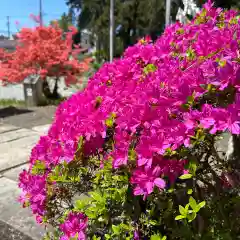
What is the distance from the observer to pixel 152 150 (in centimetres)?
134

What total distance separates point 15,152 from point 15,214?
2.14m

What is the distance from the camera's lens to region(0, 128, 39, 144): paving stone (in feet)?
19.7

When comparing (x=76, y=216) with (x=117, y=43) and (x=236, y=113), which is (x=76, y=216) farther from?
(x=117, y=43)

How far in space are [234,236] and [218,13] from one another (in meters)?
1.43

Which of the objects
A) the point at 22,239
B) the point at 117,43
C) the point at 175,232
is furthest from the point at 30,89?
the point at 117,43

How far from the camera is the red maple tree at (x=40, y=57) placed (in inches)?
379

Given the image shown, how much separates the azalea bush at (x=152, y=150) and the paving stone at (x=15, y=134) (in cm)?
420

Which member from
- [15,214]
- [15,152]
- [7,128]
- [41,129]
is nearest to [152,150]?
[15,214]

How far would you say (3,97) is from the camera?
1335 centimetres

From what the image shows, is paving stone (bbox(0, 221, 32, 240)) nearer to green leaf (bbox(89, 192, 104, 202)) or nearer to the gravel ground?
green leaf (bbox(89, 192, 104, 202))

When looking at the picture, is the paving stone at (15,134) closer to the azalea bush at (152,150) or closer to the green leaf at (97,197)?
the azalea bush at (152,150)

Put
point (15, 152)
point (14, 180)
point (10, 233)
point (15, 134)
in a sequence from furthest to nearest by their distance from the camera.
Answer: point (15, 134)
point (15, 152)
point (14, 180)
point (10, 233)

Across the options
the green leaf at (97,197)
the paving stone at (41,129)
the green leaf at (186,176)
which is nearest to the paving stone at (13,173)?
the paving stone at (41,129)

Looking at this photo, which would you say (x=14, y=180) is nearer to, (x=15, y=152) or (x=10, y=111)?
(x=15, y=152)
